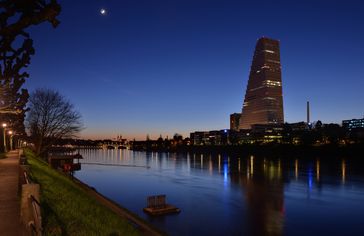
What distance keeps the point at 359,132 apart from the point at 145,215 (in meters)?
164

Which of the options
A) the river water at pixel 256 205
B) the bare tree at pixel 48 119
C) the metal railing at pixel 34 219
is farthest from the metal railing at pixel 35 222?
the bare tree at pixel 48 119

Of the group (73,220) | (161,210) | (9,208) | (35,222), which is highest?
(35,222)

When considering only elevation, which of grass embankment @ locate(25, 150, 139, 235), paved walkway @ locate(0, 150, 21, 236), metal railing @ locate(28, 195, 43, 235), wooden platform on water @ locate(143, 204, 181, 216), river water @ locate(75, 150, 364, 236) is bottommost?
river water @ locate(75, 150, 364, 236)

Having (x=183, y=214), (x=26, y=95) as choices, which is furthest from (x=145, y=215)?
(x=26, y=95)

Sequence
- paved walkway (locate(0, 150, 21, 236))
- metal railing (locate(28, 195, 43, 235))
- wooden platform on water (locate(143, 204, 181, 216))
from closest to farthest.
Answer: metal railing (locate(28, 195, 43, 235)), paved walkway (locate(0, 150, 21, 236)), wooden platform on water (locate(143, 204, 181, 216))

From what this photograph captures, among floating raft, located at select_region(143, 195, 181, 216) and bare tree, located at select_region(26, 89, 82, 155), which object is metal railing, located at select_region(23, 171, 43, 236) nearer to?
floating raft, located at select_region(143, 195, 181, 216)

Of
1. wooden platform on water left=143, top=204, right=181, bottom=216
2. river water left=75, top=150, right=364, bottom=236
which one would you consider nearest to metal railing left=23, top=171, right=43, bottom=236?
river water left=75, top=150, right=364, bottom=236

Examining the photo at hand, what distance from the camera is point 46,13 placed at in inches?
442

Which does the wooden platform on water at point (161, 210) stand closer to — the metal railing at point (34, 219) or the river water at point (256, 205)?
the river water at point (256, 205)

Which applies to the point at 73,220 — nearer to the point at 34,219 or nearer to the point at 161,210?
the point at 34,219

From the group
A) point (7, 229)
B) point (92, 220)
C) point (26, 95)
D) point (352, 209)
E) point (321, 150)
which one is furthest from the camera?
point (321, 150)

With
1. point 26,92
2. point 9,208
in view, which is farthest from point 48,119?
point 9,208

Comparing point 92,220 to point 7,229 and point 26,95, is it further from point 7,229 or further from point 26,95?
point 26,95

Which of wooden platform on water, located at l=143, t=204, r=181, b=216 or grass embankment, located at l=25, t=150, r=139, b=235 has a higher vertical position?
grass embankment, located at l=25, t=150, r=139, b=235
